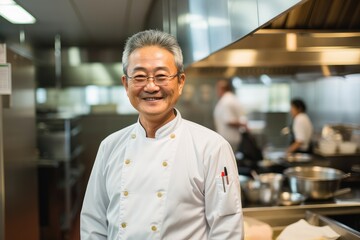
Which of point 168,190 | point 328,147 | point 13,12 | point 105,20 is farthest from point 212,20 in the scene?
point 105,20

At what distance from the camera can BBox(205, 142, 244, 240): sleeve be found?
1222 millimetres

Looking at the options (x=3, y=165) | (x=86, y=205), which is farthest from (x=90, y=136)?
(x=86, y=205)

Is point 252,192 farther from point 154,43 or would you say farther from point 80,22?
point 80,22

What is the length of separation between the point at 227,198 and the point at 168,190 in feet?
0.69

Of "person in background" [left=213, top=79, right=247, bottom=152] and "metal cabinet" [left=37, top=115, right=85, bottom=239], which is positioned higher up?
"person in background" [left=213, top=79, right=247, bottom=152]

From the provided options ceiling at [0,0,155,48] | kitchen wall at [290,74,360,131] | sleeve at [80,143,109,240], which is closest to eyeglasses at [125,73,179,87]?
sleeve at [80,143,109,240]

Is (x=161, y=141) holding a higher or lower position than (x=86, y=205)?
higher

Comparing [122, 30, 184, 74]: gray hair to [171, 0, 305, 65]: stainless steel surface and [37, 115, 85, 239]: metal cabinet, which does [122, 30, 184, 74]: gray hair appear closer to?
[171, 0, 305, 65]: stainless steel surface

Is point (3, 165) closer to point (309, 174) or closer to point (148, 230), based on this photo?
point (148, 230)

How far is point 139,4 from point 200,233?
2.45 meters

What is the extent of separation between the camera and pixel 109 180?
1.39m

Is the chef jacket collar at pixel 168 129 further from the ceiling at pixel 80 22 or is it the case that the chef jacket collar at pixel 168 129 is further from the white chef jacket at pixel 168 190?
the ceiling at pixel 80 22

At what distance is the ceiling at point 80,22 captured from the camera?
121 inches

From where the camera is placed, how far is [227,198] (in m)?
1.22
